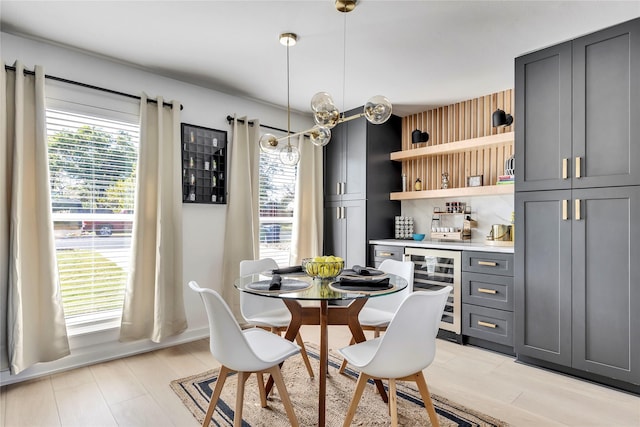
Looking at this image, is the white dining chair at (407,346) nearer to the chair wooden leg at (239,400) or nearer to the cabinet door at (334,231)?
the chair wooden leg at (239,400)

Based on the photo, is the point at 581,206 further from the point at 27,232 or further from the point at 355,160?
the point at 27,232

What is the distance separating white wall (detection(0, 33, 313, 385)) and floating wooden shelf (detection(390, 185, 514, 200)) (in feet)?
5.42

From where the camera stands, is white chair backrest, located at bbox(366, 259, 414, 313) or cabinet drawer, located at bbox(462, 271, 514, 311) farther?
cabinet drawer, located at bbox(462, 271, 514, 311)

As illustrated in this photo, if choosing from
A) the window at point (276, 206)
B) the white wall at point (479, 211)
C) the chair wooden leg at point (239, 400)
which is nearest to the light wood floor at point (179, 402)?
the chair wooden leg at point (239, 400)

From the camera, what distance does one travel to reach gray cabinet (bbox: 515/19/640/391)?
2.39m

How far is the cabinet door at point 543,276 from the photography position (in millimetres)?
2668

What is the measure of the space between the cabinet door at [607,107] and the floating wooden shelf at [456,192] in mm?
834

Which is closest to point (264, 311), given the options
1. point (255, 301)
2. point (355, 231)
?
point (255, 301)

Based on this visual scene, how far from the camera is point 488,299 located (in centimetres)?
319

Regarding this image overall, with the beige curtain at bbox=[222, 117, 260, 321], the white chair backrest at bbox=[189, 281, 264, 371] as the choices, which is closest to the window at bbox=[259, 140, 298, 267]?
the beige curtain at bbox=[222, 117, 260, 321]

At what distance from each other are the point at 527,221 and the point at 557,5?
1.50 metres

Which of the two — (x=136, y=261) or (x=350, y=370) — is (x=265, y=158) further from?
(x=350, y=370)

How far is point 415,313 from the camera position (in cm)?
163

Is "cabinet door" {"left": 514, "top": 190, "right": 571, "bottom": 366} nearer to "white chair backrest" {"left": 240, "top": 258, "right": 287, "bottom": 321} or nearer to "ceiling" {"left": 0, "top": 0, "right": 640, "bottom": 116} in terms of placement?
"ceiling" {"left": 0, "top": 0, "right": 640, "bottom": 116}
